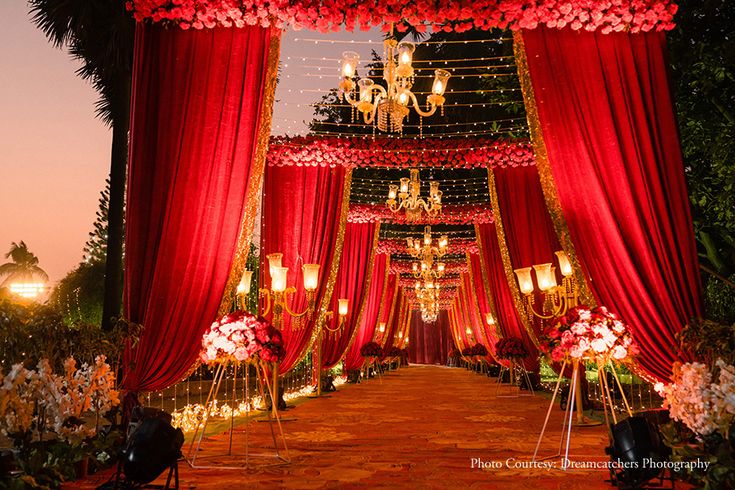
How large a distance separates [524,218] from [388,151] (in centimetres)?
248

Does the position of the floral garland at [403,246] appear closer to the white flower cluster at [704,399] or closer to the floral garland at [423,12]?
the floral garland at [423,12]

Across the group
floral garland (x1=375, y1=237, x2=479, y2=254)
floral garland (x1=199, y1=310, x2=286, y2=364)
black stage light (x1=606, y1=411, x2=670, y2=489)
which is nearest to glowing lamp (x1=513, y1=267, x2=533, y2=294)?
floral garland (x1=199, y1=310, x2=286, y2=364)

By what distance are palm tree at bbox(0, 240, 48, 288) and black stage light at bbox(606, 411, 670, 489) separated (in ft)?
105

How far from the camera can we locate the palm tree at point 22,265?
97.0 ft

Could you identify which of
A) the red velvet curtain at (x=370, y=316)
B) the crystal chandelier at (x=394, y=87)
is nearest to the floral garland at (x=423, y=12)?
the crystal chandelier at (x=394, y=87)

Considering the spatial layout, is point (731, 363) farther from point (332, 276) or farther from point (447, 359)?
point (447, 359)

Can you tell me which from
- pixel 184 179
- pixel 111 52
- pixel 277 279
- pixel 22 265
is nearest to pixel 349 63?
pixel 184 179

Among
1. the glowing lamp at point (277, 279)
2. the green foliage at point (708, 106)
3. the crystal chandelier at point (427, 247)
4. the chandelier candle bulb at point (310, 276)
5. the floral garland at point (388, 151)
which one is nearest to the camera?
the glowing lamp at point (277, 279)

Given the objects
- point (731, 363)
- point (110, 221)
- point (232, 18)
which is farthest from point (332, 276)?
point (731, 363)

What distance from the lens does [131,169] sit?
4605 millimetres

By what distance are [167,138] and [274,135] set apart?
3.26m

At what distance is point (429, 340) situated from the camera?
3653 cm

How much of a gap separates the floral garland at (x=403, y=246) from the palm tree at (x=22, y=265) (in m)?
23.1

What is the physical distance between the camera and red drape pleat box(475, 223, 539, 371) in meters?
11.0
